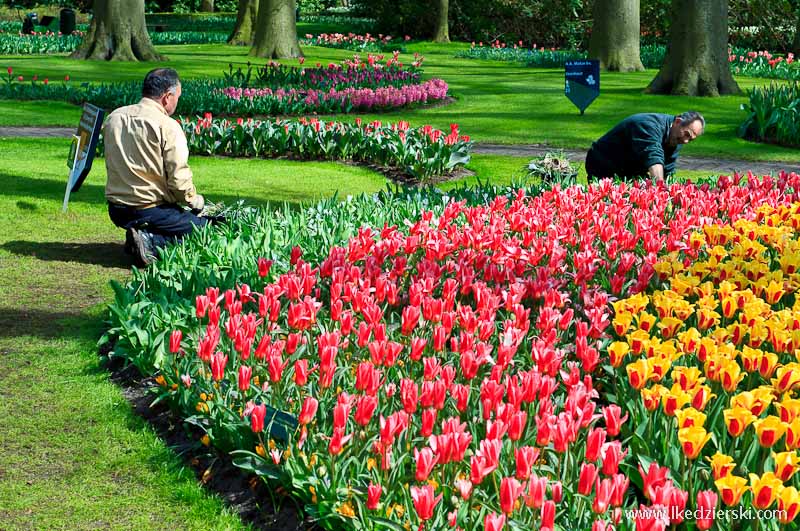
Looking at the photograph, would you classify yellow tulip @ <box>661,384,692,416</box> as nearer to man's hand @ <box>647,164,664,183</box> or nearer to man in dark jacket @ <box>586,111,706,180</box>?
man in dark jacket @ <box>586,111,706,180</box>

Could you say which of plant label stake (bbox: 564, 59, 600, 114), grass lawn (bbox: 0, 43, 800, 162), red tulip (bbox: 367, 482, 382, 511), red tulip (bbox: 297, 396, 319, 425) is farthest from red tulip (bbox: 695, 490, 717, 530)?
plant label stake (bbox: 564, 59, 600, 114)

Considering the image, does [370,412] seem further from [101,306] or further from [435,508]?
[101,306]

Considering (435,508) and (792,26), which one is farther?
(792,26)

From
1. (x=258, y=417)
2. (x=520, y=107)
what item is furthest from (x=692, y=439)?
(x=520, y=107)

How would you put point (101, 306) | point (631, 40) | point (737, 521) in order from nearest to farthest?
1. point (737, 521)
2. point (101, 306)
3. point (631, 40)

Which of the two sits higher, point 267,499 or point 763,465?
point 763,465

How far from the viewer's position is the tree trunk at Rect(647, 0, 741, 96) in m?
17.4

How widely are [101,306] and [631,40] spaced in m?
19.7

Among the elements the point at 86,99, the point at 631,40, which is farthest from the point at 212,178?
the point at 631,40

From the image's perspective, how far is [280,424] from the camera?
138 inches

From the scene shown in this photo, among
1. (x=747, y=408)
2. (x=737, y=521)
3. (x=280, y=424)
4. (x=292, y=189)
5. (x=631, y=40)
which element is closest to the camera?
(x=737, y=521)

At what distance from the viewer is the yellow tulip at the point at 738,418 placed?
2.97 meters

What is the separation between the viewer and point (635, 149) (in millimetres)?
8391

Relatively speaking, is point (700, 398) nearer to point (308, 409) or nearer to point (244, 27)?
point (308, 409)
